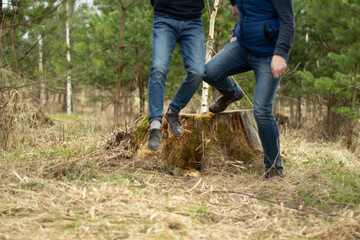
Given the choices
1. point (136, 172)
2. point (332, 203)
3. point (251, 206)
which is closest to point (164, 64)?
point (136, 172)

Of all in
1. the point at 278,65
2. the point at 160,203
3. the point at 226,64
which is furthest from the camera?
the point at 226,64

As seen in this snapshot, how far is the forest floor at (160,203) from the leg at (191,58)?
0.77 m

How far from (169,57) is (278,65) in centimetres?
94

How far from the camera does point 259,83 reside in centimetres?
299

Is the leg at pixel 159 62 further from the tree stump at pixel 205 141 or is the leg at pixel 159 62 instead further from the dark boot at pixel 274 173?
the dark boot at pixel 274 173

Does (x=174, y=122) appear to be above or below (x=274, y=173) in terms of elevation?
above

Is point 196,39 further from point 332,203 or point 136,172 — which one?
point 332,203

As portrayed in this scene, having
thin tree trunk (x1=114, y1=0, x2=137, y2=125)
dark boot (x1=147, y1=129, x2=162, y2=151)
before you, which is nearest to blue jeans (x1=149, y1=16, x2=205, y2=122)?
dark boot (x1=147, y1=129, x2=162, y2=151)

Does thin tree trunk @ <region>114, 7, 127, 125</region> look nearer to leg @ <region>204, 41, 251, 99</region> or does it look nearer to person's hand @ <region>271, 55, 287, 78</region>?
leg @ <region>204, 41, 251, 99</region>

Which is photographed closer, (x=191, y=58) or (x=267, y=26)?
(x=267, y=26)

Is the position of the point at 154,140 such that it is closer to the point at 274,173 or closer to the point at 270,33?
the point at 274,173

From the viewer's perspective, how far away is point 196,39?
308 centimetres

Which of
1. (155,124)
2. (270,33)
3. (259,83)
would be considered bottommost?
(155,124)

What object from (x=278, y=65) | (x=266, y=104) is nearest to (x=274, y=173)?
(x=266, y=104)
